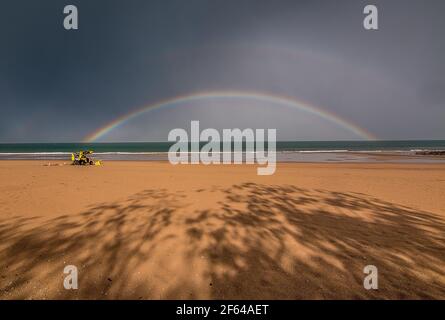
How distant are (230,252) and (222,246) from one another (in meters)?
0.26

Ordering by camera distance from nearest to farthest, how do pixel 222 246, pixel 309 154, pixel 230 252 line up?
pixel 230 252
pixel 222 246
pixel 309 154

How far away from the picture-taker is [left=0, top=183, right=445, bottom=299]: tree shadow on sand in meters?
2.81

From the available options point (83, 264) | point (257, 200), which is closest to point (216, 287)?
point (83, 264)

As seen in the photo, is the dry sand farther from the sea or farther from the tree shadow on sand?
the sea

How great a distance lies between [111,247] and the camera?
389cm

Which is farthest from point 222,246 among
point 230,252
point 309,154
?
point 309,154

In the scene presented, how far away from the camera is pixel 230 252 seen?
3.73m

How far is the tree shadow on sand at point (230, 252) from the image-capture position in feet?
9.23

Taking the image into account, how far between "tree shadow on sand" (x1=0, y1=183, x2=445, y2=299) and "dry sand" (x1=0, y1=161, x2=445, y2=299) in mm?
18

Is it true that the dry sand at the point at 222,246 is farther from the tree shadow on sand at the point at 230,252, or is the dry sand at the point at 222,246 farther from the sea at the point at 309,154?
the sea at the point at 309,154

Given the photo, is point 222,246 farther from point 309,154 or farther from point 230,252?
point 309,154
